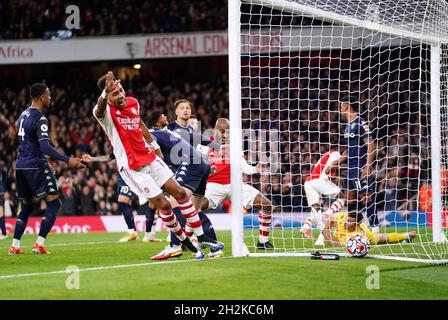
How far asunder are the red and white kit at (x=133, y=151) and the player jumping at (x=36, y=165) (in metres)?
1.87

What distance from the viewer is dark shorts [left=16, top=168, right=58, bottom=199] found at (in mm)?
10273

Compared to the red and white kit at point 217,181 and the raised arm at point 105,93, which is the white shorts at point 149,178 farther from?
the red and white kit at point 217,181

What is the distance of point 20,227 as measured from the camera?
10.6m

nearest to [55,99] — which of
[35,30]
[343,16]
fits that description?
[35,30]

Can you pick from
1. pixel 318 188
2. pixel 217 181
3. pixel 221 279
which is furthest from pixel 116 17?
pixel 221 279

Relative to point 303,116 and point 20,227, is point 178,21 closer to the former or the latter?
point 303,116

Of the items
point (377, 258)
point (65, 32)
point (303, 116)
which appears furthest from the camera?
point (65, 32)

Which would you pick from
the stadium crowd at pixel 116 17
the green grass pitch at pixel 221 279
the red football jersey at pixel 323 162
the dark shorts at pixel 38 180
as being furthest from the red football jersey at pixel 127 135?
the stadium crowd at pixel 116 17

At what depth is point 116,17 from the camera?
83.7 feet

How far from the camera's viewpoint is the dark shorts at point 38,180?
1027 centimetres

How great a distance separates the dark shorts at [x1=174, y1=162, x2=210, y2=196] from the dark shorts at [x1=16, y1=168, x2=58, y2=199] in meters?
1.87

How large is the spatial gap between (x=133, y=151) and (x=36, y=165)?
2.37 m

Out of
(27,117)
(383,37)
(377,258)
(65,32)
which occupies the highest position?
(65,32)
